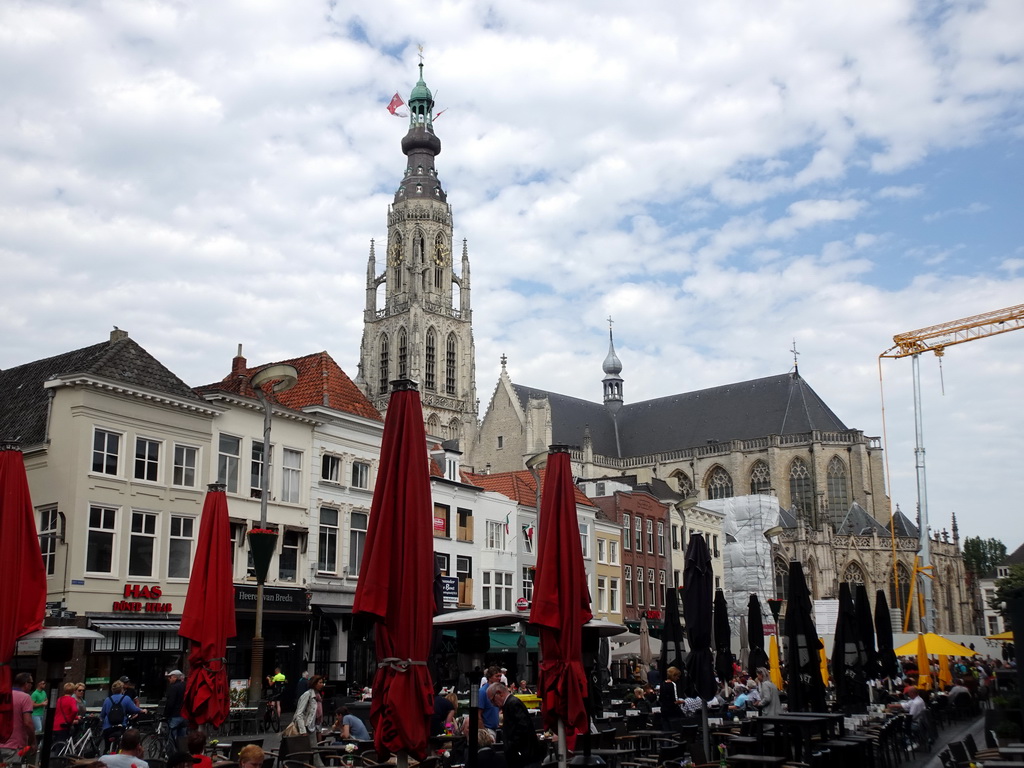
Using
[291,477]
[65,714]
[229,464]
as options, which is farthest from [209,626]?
[291,477]

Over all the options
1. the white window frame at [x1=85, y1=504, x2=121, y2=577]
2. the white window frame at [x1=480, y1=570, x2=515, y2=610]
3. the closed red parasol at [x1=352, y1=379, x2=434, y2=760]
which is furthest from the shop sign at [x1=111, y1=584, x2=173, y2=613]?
the closed red parasol at [x1=352, y1=379, x2=434, y2=760]

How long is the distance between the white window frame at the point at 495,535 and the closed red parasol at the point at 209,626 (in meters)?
21.6

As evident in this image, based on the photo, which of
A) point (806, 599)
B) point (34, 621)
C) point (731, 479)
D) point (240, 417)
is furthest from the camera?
point (731, 479)

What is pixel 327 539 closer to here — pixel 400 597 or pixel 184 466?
pixel 184 466

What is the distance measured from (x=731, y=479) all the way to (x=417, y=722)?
221 feet

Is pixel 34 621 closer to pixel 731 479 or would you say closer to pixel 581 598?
pixel 581 598

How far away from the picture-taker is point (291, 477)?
26719 mm

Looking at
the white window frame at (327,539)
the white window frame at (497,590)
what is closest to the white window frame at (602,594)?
the white window frame at (497,590)

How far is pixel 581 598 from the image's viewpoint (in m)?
10.3

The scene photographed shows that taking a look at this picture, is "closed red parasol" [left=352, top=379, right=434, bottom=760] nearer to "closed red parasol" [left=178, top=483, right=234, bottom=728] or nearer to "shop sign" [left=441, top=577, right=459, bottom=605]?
"closed red parasol" [left=178, top=483, right=234, bottom=728]

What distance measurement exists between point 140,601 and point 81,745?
8507 mm

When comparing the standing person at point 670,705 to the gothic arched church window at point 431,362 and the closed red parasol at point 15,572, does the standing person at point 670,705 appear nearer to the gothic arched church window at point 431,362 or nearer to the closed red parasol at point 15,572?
the closed red parasol at point 15,572

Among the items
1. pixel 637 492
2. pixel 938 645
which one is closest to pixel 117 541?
pixel 938 645

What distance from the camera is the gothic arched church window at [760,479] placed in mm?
71375
